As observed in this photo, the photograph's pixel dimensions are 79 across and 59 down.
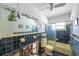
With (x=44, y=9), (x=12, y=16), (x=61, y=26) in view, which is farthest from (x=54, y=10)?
(x=12, y=16)

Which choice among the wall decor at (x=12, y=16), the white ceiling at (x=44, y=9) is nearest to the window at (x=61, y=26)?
the white ceiling at (x=44, y=9)

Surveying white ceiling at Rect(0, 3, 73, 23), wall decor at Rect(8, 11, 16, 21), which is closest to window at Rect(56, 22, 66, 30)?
white ceiling at Rect(0, 3, 73, 23)

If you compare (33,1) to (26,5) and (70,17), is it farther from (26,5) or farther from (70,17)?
(70,17)

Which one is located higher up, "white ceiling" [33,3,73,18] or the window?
"white ceiling" [33,3,73,18]

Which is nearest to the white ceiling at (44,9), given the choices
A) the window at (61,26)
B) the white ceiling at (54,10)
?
the white ceiling at (54,10)

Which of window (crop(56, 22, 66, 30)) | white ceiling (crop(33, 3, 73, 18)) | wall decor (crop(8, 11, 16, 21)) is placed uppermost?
white ceiling (crop(33, 3, 73, 18))

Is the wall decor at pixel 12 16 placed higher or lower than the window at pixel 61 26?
higher

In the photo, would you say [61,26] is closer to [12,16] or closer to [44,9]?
[44,9]

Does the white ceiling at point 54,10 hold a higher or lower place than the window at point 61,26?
higher

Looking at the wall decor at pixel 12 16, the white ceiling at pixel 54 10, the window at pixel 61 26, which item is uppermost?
the white ceiling at pixel 54 10

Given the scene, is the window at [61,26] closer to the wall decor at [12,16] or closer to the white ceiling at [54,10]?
the white ceiling at [54,10]

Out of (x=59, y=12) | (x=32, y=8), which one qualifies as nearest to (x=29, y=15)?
(x=32, y=8)

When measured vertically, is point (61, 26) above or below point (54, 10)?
below

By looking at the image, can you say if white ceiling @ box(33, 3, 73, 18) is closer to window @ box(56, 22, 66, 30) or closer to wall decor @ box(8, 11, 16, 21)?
window @ box(56, 22, 66, 30)
